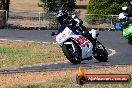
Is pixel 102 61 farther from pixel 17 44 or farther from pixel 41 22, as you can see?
pixel 41 22

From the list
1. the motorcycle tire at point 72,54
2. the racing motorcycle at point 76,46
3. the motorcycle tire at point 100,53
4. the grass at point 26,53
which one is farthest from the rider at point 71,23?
the grass at point 26,53

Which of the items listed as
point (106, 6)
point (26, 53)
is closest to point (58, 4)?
point (106, 6)

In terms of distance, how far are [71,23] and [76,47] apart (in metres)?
0.93

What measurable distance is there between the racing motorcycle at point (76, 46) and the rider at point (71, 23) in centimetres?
11

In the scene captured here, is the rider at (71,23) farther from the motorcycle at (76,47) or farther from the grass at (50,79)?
the grass at (50,79)

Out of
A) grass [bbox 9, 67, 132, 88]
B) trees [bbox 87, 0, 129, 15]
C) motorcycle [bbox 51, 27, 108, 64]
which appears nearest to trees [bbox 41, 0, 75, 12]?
trees [bbox 87, 0, 129, 15]

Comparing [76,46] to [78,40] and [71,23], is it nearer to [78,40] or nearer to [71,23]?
[78,40]

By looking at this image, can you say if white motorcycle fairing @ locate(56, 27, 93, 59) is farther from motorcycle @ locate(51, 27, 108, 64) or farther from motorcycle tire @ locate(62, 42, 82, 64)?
motorcycle tire @ locate(62, 42, 82, 64)

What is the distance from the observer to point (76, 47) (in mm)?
17812

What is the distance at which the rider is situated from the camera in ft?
55.6

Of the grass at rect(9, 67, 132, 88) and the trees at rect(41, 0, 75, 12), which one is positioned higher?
the grass at rect(9, 67, 132, 88)

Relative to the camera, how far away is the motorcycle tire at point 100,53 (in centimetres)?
1852

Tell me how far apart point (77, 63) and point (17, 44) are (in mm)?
8499

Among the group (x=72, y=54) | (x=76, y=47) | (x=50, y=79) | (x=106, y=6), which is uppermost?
(x=76, y=47)
